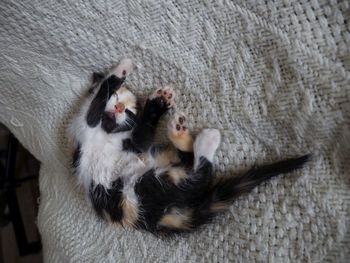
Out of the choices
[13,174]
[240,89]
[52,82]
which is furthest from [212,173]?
[13,174]

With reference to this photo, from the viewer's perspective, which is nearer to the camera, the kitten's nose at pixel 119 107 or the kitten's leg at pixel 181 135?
the kitten's leg at pixel 181 135

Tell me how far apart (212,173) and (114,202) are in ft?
1.06

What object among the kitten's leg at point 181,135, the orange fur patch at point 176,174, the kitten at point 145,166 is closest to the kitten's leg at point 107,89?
the kitten at point 145,166

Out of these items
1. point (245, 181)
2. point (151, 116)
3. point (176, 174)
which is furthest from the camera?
point (151, 116)

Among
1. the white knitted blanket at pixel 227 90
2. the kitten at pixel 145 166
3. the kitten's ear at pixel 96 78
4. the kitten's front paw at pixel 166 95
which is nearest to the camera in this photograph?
the white knitted blanket at pixel 227 90

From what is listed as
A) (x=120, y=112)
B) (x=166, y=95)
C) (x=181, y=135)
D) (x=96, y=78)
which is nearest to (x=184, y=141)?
(x=181, y=135)

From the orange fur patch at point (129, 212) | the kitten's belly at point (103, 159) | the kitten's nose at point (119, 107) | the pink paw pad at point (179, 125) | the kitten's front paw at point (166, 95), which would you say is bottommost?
the orange fur patch at point (129, 212)

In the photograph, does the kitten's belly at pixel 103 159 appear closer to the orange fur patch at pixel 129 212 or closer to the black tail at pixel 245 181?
the orange fur patch at pixel 129 212

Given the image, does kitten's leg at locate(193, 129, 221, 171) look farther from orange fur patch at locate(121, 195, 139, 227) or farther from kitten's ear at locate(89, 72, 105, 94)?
kitten's ear at locate(89, 72, 105, 94)

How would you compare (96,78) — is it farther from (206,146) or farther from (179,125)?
(206,146)

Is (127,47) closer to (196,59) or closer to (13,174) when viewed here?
(196,59)

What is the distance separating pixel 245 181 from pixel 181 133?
24cm

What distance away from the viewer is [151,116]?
110 centimetres

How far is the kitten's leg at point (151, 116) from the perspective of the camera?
1046mm
